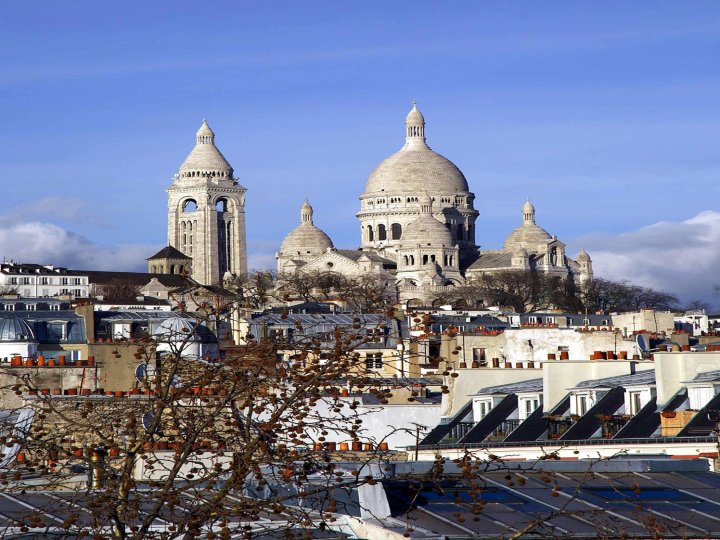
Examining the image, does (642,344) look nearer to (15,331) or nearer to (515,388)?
(515,388)

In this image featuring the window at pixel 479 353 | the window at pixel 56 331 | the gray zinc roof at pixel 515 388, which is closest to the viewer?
the gray zinc roof at pixel 515 388

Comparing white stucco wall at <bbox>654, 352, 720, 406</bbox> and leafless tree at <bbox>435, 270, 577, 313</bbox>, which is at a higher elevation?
leafless tree at <bbox>435, 270, 577, 313</bbox>

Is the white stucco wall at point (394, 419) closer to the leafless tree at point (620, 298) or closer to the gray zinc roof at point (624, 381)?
the gray zinc roof at point (624, 381)

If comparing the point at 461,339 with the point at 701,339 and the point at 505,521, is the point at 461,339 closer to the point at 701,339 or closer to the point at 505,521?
the point at 701,339

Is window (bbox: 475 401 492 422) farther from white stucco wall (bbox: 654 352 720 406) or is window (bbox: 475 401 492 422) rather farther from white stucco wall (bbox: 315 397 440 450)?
white stucco wall (bbox: 654 352 720 406)

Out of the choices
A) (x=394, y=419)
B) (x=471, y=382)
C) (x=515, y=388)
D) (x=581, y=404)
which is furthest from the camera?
(x=471, y=382)

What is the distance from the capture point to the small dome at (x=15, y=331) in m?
53.8

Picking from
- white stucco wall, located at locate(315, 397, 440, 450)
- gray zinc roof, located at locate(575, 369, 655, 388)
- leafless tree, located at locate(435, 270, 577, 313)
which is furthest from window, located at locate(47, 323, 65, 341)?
leafless tree, located at locate(435, 270, 577, 313)

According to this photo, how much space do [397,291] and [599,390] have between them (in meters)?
155

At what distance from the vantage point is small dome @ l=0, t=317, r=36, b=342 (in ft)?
176

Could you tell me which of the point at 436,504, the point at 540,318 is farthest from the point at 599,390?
the point at 540,318

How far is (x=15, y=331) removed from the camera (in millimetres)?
54344

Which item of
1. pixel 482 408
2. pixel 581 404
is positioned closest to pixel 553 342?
pixel 482 408

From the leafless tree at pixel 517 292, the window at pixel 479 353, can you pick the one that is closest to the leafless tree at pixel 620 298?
the leafless tree at pixel 517 292
